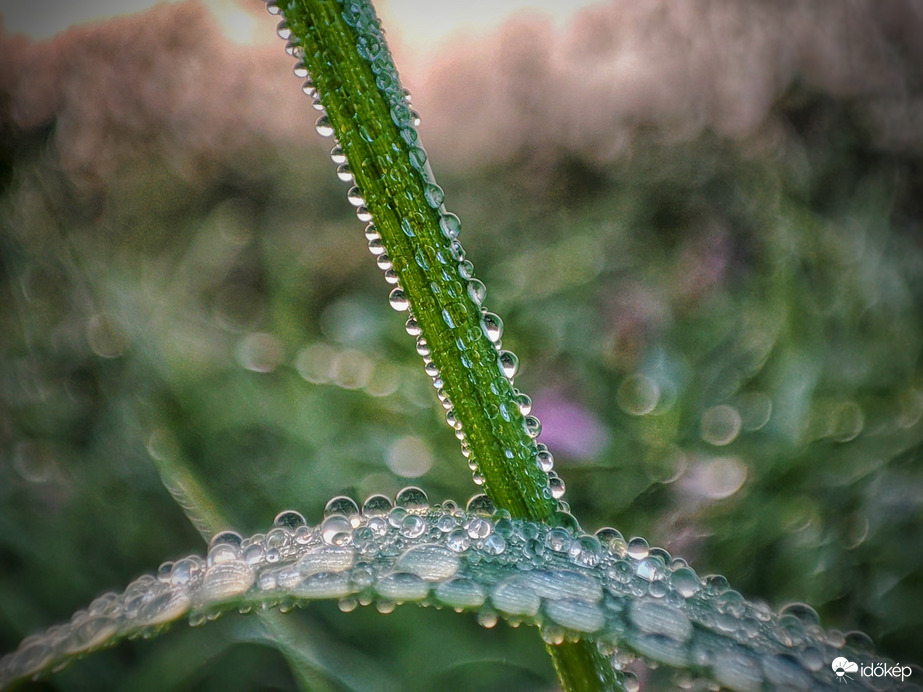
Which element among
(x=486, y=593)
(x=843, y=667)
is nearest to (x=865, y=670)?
(x=843, y=667)

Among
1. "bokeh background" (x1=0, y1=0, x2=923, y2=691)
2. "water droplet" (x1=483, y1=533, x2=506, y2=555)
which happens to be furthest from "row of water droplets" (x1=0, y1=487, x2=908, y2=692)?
"bokeh background" (x1=0, y1=0, x2=923, y2=691)

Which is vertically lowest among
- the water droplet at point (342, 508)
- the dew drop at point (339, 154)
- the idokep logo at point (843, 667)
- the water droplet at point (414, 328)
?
the idokep logo at point (843, 667)

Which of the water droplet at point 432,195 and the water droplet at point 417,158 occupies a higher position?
the water droplet at point 417,158

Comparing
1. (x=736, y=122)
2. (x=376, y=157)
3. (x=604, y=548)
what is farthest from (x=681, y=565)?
(x=736, y=122)

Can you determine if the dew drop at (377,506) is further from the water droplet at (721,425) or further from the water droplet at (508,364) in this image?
the water droplet at (721,425)

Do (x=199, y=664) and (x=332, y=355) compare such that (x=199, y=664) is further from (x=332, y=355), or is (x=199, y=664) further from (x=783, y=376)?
(x=783, y=376)

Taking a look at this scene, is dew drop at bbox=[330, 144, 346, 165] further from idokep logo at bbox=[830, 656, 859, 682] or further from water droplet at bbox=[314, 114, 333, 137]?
idokep logo at bbox=[830, 656, 859, 682]

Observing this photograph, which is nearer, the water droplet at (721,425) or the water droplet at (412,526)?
the water droplet at (412,526)

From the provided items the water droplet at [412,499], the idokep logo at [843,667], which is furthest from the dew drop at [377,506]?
the idokep logo at [843,667]

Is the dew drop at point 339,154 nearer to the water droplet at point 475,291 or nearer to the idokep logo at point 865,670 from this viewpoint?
the water droplet at point 475,291
